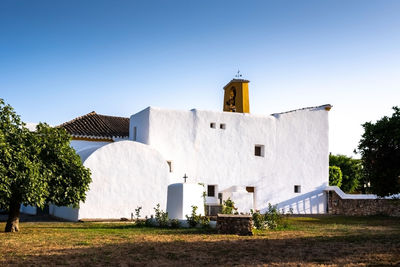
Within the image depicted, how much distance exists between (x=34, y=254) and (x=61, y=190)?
4.54 metres

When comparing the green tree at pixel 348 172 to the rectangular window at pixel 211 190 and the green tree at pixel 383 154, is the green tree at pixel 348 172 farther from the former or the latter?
the green tree at pixel 383 154

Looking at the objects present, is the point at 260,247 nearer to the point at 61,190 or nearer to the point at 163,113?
the point at 61,190

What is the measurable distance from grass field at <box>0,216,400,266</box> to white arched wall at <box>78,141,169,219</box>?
6.29 meters

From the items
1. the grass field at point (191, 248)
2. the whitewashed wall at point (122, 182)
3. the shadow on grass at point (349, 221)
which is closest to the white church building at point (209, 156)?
the whitewashed wall at point (122, 182)

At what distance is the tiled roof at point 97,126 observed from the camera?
84.4ft

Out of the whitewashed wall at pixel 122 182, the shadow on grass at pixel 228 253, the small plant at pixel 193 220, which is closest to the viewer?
the shadow on grass at pixel 228 253

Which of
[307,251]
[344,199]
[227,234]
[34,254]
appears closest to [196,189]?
[227,234]

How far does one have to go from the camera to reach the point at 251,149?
27.0 meters

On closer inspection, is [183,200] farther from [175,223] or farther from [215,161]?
[215,161]

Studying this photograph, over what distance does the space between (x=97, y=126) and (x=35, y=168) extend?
1430cm

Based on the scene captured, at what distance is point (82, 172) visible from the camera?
14.2 meters

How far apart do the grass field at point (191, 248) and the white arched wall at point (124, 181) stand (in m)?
6.29

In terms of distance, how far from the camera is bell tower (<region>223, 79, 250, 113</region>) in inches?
1195

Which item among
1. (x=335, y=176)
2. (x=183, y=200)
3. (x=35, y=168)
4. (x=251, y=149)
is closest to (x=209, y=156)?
(x=251, y=149)
